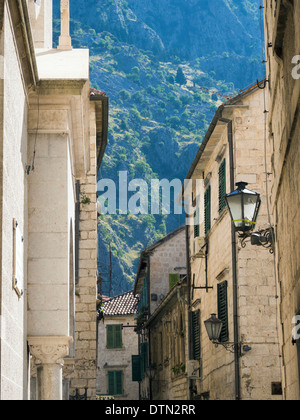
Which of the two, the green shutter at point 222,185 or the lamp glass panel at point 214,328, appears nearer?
the lamp glass panel at point 214,328

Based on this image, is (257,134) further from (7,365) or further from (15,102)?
(7,365)

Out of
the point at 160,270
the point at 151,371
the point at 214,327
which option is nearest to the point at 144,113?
the point at 160,270

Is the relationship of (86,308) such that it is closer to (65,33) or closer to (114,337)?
(65,33)

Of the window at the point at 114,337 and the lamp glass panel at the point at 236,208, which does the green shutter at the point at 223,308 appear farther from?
the window at the point at 114,337

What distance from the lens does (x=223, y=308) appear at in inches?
814

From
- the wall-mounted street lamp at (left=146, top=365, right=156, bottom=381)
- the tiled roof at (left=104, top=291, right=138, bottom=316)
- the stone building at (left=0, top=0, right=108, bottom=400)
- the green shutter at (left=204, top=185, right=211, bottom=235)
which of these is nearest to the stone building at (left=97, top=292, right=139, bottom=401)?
the tiled roof at (left=104, top=291, right=138, bottom=316)

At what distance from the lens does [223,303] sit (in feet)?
67.9

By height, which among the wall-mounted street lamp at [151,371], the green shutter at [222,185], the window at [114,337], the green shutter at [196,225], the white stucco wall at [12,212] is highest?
the window at [114,337]

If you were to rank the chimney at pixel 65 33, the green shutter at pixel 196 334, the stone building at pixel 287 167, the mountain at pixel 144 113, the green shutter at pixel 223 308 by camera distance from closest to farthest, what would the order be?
the stone building at pixel 287 167 → the chimney at pixel 65 33 → the green shutter at pixel 223 308 → the green shutter at pixel 196 334 → the mountain at pixel 144 113

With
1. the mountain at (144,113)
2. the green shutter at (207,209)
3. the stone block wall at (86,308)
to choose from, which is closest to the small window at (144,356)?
the green shutter at (207,209)

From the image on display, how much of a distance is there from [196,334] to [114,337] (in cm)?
3479

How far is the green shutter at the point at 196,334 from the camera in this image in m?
25.9

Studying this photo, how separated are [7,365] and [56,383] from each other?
354 cm

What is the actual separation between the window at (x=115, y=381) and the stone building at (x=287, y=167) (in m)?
48.5
